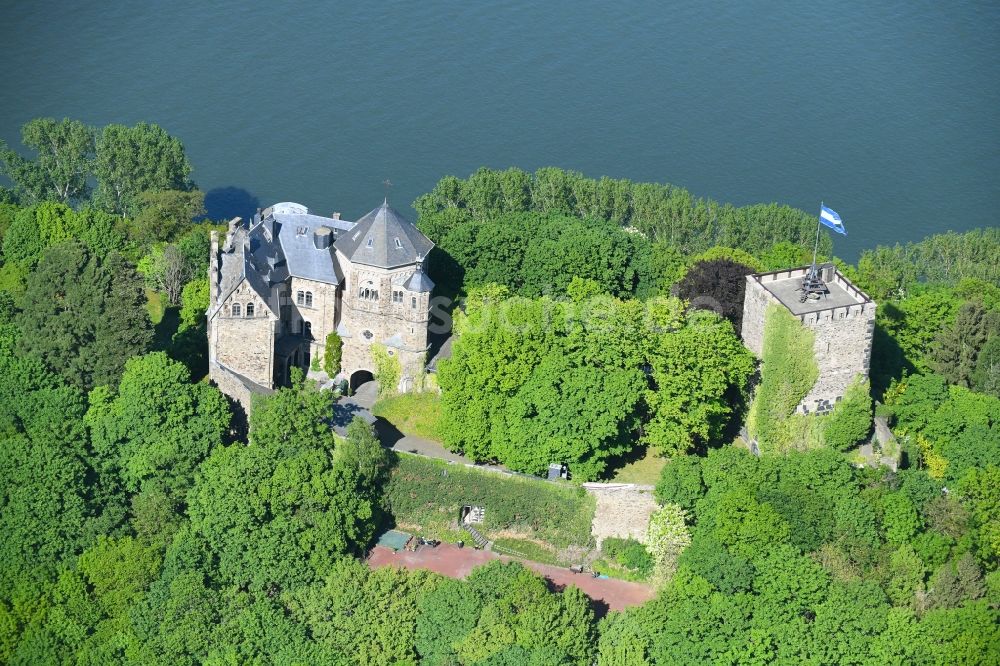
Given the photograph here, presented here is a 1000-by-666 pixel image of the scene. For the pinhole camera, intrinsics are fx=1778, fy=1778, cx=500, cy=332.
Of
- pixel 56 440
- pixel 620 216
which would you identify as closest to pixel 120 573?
pixel 56 440

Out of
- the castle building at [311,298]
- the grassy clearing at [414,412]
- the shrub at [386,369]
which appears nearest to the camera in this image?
the grassy clearing at [414,412]

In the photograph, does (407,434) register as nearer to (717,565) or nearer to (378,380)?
(378,380)

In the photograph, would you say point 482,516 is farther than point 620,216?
No

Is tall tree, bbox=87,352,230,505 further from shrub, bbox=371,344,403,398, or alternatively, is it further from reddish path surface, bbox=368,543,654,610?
reddish path surface, bbox=368,543,654,610

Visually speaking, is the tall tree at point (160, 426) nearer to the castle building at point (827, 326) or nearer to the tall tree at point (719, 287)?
the tall tree at point (719, 287)

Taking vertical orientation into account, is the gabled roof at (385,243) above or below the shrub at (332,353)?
above

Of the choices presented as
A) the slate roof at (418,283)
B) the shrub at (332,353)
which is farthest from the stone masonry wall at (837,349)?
the shrub at (332,353)

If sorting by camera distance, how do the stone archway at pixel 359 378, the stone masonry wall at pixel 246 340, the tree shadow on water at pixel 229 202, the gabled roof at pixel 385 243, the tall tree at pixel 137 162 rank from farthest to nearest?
the tree shadow on water at pixel 229 202, the tall tree at pixel 137 162, the stone archway at pixel 359 378, the gabled roof at pixel 385 243, the stone masonry wall at pixel 246 340
